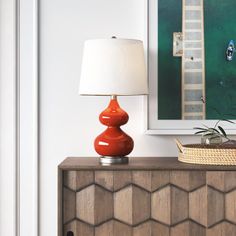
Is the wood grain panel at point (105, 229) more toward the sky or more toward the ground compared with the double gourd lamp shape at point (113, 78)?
more toward the ground

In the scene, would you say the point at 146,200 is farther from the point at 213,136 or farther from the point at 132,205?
the point at 213,136

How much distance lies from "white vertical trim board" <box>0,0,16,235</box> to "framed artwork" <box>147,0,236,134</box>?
0.51 m

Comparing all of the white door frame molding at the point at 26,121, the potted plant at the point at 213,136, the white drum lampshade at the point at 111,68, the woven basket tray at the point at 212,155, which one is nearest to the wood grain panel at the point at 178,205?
the woven basket tray at the point at 212,155

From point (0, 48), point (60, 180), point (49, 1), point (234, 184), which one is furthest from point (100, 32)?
point (234, 184)

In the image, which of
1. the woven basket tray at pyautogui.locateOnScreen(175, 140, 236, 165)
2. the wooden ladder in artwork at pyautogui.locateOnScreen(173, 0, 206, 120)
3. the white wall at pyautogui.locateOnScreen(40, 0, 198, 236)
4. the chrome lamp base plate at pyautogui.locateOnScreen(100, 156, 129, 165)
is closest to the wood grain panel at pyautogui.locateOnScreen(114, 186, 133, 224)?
the chrome lamp base plate at pyautogui.locateOnScreen(100, 156, 129, 165)

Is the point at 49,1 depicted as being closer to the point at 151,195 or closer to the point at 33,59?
the point at 33,59

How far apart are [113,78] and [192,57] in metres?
0.39

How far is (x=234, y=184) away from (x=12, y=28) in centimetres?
97

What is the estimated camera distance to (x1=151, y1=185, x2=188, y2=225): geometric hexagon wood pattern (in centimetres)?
161

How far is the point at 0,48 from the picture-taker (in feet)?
6.35

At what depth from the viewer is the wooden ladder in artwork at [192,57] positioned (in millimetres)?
1900

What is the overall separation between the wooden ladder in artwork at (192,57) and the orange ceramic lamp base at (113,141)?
0.97 ft

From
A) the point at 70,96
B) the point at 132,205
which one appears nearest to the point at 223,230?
the point at 132,205

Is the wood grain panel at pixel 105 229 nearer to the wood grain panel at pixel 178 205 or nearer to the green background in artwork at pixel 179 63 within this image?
the wood grain panel at pixel 178 205
